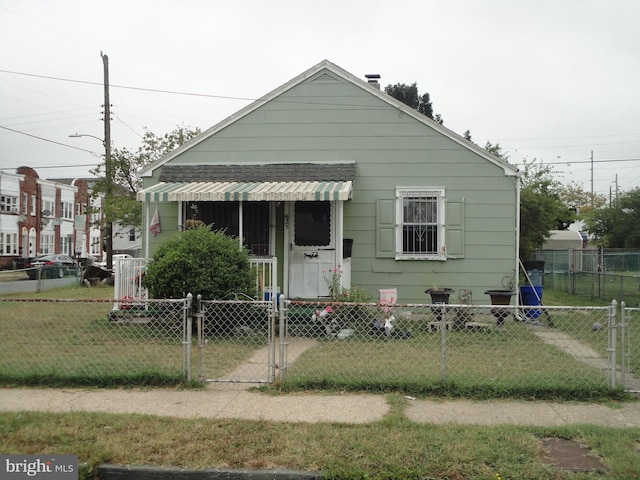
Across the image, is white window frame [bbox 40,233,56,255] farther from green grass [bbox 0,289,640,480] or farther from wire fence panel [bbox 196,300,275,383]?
green grass [bbox 0,289,640,480]

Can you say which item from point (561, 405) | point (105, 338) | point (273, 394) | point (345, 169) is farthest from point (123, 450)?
point (345, 169)

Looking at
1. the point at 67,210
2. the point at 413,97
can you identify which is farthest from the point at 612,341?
the point at 67,210

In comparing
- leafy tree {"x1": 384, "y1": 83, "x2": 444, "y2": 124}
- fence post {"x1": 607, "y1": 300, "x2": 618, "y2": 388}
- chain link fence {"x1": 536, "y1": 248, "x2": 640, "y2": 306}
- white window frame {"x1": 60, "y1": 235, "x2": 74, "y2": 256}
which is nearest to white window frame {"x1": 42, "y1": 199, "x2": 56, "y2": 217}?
white window frame {"x1": 60, "y1": 235, "x2": 74, "y2": 256}

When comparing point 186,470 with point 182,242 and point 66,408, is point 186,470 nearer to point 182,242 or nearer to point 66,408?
point 66,408

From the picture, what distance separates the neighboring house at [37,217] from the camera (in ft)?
148

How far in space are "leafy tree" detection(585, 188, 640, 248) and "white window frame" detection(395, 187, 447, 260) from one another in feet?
61.0

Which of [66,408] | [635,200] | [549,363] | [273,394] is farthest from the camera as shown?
[635,200]

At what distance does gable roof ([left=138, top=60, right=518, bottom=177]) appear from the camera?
39.4 ft

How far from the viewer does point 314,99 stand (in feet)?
40.9

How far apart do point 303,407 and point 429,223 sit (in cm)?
687

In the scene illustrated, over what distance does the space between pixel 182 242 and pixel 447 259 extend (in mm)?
5337

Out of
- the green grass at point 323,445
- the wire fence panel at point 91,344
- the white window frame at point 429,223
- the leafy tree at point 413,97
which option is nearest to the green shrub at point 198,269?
the wire fence panel at point 91,344

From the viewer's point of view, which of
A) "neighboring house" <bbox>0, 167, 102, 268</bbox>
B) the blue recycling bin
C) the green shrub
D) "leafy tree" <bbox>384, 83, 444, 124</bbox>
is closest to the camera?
the green shrub

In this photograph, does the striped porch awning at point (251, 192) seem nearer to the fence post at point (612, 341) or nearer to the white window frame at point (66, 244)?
the fence post at point (612, 341)
